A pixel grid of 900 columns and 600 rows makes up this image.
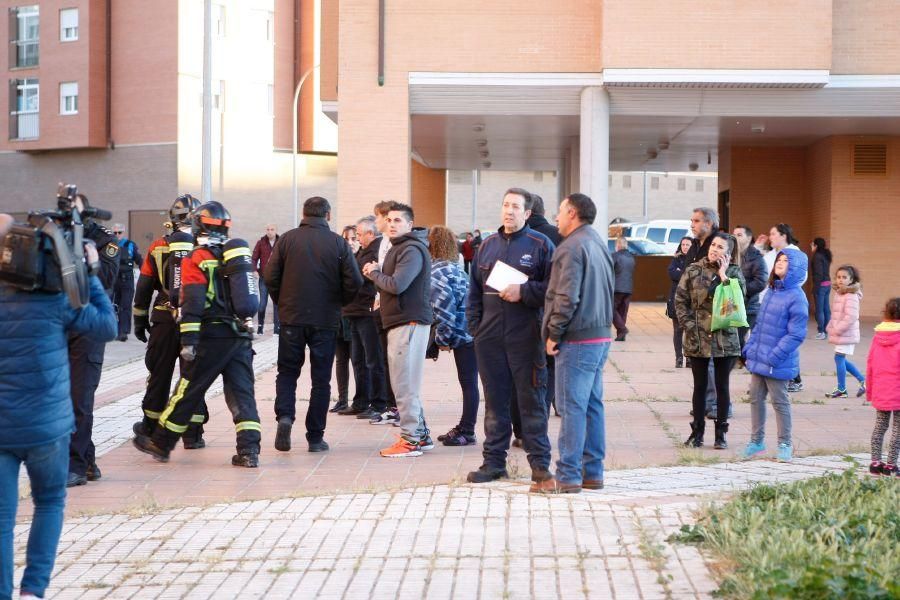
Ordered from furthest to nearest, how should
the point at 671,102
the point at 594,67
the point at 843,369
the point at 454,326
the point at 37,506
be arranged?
the point at 671,102
the point at 594,67
the point at 843,369
the point at 454,326
the point at 37,506

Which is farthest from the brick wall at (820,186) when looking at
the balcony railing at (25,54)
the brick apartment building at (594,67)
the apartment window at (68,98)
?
the balcony railing at (25,54)

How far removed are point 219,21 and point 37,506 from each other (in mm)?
45057

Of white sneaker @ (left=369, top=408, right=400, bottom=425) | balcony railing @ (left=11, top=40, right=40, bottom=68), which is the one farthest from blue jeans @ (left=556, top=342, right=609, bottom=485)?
balcony railing @ (left=11, top=40, right=40, bottom=68)

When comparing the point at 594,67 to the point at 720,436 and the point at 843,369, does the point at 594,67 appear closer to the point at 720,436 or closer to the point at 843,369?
the point at 843,369

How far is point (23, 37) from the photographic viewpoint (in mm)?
48250

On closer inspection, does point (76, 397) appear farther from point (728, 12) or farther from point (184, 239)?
point (728, 12)

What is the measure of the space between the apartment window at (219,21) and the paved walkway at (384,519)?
38934 mm

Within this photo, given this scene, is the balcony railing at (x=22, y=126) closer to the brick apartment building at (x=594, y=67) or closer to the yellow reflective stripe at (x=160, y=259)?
the brick apartment building at (x=594, y=67)

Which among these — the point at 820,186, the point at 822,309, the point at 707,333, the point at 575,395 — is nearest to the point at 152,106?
the point at 820,186

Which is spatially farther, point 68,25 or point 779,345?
point 68,25

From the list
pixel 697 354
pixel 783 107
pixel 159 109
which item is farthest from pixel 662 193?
pixel 697 354

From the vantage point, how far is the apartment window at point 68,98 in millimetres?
46188

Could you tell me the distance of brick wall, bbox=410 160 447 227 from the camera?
35.9 m

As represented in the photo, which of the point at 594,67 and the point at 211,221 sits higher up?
the point at 594,67
